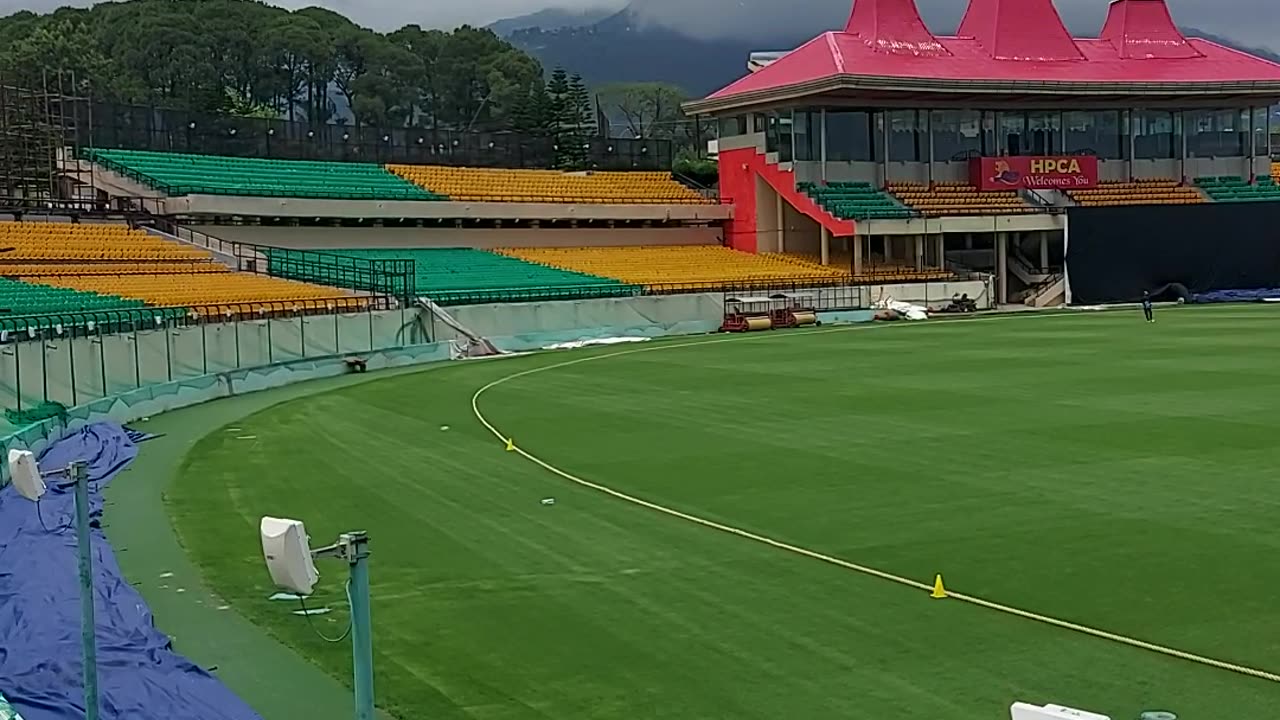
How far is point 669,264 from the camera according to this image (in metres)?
58.3

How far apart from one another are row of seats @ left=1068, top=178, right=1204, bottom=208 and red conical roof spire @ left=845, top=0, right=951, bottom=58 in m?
9.84

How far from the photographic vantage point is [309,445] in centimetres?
2167

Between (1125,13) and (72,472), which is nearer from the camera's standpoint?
(72,472)

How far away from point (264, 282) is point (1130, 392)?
2690 cm

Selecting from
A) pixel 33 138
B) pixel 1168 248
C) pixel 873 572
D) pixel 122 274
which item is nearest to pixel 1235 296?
pixel 1168 248

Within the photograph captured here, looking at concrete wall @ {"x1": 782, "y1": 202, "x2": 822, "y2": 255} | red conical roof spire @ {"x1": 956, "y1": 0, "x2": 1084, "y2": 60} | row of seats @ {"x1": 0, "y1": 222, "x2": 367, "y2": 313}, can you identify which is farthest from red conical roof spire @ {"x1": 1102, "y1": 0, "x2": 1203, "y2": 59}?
row of seats @ {"x1": 0, "y1": 222, "x2": 367, "y2": 313}

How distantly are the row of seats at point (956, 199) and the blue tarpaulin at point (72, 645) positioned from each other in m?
51.3

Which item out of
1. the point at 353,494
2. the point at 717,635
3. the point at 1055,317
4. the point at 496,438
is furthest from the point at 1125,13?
the point at 717,635

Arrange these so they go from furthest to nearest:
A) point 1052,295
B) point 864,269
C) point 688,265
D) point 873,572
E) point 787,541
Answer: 1. point 1052,295
2. point 864,269
3. point 688,265
4. point 787,541
5. point 873,572

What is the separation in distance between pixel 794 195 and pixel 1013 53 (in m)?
14.6

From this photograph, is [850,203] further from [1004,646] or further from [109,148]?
[1004,646]

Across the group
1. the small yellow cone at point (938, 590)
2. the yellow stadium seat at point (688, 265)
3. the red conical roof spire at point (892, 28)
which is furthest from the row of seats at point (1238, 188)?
the small yellow cone at point (938, 590)

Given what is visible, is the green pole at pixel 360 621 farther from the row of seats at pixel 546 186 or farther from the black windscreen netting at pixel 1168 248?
the black windscreen netting at pixel 1168 248

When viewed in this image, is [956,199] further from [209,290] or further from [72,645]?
[72,645]
